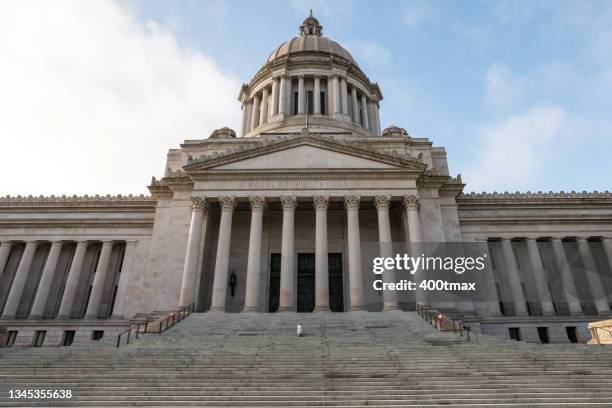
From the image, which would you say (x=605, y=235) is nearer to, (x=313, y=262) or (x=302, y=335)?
(x=313, y=262)

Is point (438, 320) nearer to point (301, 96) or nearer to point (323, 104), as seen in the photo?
point (323, 104)

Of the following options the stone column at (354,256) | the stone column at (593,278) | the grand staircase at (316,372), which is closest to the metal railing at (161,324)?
the grand staircase at (316,372)

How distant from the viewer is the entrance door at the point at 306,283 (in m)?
30.2

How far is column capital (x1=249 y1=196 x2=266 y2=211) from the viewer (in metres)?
28.9

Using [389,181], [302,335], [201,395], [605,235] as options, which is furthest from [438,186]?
[201,395]

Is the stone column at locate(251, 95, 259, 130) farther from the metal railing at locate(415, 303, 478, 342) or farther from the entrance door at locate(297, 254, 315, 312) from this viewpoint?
the metal railing at locate(415, 303, 478, 342)

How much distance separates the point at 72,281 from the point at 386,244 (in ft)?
79.1

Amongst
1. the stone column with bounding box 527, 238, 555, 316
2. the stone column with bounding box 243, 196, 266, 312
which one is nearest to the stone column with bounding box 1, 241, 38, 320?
the stone column with bounding box 243, 196, 266, 312

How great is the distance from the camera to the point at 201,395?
12109 millimetres

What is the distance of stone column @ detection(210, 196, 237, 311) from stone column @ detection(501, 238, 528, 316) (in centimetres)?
2123

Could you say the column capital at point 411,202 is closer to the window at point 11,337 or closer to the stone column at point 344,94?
the stone column at point 344,94

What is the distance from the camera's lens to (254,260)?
2719 centimetres

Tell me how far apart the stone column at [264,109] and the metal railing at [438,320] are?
93.8 ft

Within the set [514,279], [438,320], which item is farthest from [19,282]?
[514,279]
